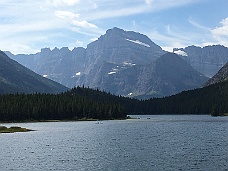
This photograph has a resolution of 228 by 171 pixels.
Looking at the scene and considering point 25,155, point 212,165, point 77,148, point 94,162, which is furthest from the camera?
point 77,148

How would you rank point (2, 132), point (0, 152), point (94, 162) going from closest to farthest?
1. point (94, 162)
2. point (0, 152)
3. point (2, 132)

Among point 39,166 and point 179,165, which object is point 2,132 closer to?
point 39,166

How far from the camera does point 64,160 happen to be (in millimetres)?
92250

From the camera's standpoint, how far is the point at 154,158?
92.8 metres

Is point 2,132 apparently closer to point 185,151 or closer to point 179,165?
point 185,151

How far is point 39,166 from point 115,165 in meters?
17.0

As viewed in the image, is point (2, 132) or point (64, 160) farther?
point (2, 132)

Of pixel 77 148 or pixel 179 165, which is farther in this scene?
pixel 77 148

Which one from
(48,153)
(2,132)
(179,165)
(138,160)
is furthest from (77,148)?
(2,132)

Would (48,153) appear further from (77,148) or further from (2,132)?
(2,132)

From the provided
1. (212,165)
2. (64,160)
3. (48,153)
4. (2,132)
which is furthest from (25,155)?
(2,132)

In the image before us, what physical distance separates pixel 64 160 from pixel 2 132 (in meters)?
90.3

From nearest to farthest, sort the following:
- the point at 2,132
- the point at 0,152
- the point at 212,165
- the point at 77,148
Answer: the point at 212,165 → the point at 0,152 → the point at 77,148 → the point at 2,132

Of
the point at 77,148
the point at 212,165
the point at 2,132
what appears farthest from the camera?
the point at 2,132
